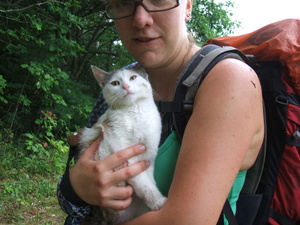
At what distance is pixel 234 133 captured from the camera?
107 cm

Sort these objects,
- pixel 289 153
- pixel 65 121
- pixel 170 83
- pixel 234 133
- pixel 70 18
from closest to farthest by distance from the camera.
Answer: pixel 234 133, pixel 289 153, pixel 170 83, pixel 70 18, pixel 65 121

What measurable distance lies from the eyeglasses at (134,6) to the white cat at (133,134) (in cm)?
38

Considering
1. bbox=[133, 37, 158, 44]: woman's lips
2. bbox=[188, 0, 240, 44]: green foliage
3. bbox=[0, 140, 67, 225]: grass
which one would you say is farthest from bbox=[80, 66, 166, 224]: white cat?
→ bbox=[188, 0, 240, 44]: green foliage

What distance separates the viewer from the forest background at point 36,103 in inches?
173

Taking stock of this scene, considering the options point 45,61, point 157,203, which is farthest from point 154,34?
point 45,61

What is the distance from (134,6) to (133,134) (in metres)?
0.65

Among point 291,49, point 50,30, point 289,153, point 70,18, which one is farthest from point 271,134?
point 50,30

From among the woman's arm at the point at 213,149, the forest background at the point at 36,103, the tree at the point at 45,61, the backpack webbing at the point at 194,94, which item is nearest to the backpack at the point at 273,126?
the backpack webbing at the point at 194,94

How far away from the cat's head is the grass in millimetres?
2992

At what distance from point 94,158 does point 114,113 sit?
266 millimetres

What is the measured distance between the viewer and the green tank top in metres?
1.30

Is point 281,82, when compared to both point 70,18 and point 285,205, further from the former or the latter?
point 70,18

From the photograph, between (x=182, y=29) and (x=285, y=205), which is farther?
(x=182, y=29)

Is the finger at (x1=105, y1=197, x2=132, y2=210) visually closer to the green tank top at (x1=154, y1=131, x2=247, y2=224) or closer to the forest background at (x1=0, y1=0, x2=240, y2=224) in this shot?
the green tank top at (x1=154, y1=131, x2=247, y2=224)
